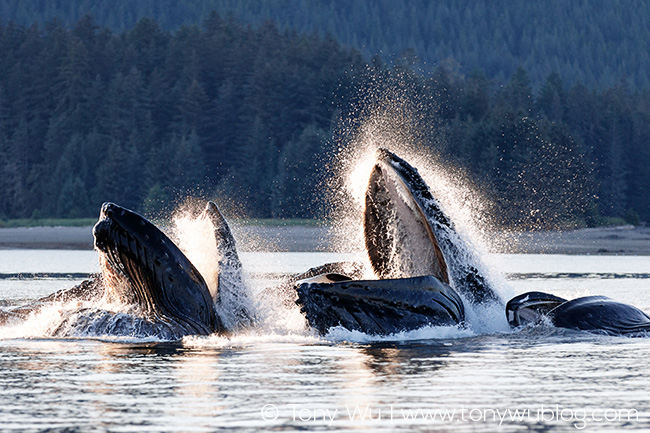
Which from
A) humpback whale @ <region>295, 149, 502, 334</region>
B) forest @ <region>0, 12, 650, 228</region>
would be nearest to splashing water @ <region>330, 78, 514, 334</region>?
humpback whale @ <region>295, 149, 502, 334</region>

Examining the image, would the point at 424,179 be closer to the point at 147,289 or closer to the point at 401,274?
the point at 401,274

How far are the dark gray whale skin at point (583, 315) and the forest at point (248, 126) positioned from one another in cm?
7177

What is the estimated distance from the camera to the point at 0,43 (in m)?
147

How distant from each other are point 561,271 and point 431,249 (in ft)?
89.5

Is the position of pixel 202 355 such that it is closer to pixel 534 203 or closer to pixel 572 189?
pixel 534 203

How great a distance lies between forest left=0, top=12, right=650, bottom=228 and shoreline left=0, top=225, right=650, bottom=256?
41.8ft

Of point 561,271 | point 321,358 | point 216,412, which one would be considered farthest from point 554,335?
point 561,271

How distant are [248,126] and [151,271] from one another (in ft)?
368

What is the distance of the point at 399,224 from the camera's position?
671 inches

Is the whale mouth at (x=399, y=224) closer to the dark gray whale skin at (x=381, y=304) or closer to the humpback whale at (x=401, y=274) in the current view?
the humpback whale at (x=401, y=274)

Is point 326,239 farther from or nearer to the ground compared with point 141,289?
farther from the ground

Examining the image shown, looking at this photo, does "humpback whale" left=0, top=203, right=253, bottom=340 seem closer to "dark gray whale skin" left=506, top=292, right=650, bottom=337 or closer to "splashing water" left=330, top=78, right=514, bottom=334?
"splashing water" left=330, top=78, right=514, bottom=334

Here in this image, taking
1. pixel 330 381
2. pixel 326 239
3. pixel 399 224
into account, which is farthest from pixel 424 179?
pixel 326 239

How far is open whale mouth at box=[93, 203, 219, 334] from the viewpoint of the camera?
51.1 feet
